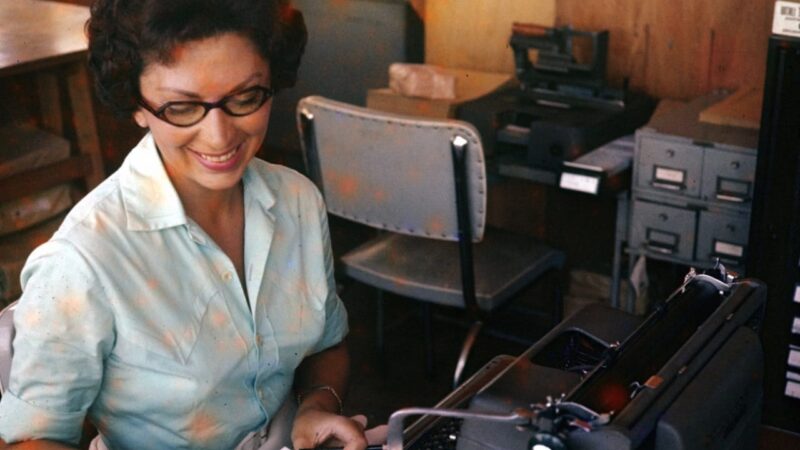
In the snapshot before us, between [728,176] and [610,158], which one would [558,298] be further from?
[728,176]

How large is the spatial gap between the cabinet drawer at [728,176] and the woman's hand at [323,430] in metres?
1.62

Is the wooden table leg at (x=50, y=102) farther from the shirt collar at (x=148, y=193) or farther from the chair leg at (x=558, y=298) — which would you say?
the shirt collar at (x=148, y=193)

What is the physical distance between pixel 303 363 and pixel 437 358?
1.75 meters

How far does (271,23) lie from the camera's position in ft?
5.20

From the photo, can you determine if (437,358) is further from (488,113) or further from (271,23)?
(271,23)


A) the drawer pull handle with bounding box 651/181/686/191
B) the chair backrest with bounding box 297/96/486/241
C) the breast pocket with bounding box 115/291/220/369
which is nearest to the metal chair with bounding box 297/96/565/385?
the chair backrest with bounding box 297/96/486/241

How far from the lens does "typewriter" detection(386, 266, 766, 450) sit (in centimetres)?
97

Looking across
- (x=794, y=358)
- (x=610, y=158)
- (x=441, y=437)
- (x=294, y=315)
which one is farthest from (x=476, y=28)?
(x=441, y=437)

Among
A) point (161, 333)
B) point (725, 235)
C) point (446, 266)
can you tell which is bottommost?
point (446, 266)

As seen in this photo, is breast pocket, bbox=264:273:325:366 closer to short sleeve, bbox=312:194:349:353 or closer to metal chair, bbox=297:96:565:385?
short sleeve, bbox=312:194:349:353

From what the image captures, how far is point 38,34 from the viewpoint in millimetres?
3539

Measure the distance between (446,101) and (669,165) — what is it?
749mm

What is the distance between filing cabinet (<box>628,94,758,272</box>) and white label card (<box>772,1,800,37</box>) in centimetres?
50

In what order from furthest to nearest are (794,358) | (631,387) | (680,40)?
1. (680,40)
2. (794,358)
3. (631,387)
